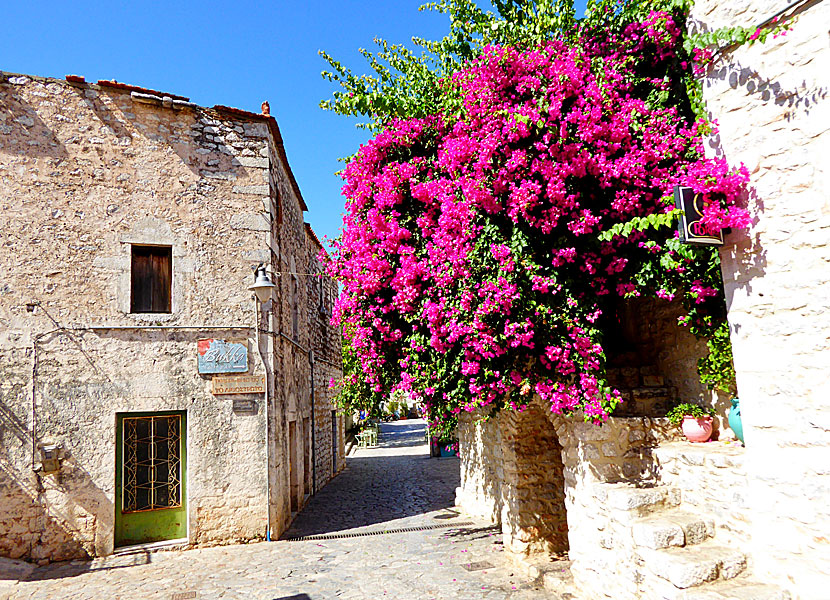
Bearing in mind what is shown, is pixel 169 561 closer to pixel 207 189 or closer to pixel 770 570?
pixel 207 189

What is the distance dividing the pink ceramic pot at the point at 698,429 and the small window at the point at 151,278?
7578mm

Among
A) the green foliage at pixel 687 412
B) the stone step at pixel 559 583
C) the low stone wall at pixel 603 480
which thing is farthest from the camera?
the stone step at pixel 559 583

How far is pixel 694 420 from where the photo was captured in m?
5.38

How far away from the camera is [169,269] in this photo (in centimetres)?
880

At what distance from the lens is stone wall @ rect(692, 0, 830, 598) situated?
3891mm

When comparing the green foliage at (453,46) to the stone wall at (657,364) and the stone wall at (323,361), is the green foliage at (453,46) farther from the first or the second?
the stone wall at (323,361)

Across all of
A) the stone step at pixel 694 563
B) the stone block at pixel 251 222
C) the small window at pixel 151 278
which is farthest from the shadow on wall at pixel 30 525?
the stone step at pixel 694 563

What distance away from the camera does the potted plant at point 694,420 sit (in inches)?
209

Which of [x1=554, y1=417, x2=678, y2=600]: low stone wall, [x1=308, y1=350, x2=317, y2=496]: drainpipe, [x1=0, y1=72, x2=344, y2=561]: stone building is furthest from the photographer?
[x1=308, y1=350, x2=317, y2=496]: drainpipe

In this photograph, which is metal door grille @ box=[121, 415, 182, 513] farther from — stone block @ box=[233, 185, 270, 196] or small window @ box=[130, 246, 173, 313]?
stone block @ box=[233, 185, 270, 196]

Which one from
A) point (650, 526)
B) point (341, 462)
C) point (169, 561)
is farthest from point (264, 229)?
point (341, 462)

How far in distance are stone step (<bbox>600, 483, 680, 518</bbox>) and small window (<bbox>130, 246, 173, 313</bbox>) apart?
23.2ft

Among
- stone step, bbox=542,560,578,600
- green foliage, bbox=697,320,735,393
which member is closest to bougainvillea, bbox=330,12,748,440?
green foliage, bbox=697,320,735,393

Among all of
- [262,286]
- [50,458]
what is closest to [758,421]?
[262,286]
